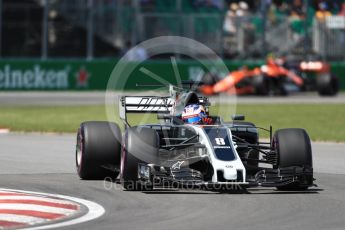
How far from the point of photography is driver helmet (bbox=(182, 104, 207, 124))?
14.2 meters

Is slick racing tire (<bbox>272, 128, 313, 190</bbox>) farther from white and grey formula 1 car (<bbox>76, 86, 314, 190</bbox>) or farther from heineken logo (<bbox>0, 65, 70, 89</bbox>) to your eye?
heineken logo (<bbox>0, 65, 70, 89</bbox>)

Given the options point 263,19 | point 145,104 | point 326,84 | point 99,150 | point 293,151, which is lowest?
point 99,150

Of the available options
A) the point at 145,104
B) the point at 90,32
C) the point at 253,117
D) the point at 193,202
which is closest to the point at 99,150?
the point at 145,104

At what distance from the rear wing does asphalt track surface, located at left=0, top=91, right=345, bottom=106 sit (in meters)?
20.5

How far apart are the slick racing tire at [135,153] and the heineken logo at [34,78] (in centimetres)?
2966

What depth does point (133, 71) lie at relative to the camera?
4609cm

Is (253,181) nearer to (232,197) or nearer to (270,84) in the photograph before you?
(232,197)

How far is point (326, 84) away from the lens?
138ft

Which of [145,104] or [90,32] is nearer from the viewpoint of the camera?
[145,104]

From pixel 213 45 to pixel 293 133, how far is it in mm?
29205

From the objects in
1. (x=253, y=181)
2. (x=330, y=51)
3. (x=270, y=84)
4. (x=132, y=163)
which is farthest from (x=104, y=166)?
(x=330, y=51)

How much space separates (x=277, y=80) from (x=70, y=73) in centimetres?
885

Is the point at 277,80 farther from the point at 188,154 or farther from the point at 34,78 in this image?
the point at 188,154

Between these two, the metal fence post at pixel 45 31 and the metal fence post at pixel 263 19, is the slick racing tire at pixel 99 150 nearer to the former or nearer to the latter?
the metal fence post at pixel 45 31
